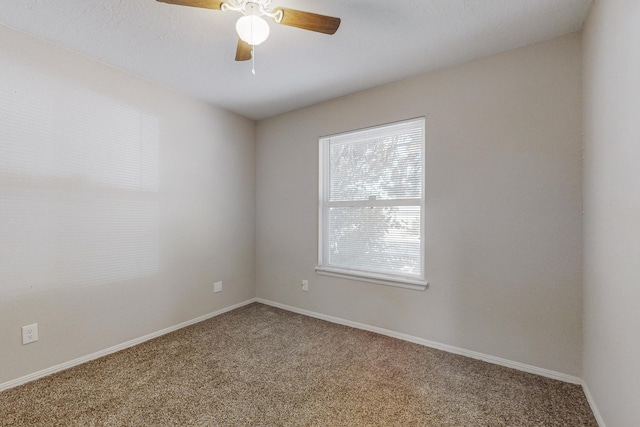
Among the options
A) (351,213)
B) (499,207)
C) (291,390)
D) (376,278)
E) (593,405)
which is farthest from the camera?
(351,213)

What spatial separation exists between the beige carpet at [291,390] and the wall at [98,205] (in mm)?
359

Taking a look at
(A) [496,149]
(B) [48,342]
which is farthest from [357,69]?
(B) [48,342]

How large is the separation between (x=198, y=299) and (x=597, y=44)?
3663mm

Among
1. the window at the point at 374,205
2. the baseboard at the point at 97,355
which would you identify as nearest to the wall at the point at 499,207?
the window at the point at 374,205

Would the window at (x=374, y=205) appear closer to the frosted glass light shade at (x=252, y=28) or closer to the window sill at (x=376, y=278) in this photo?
the window sill at (x=376, y=278)

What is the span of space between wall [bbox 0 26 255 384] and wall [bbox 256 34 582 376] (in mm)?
1700

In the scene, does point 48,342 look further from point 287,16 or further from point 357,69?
point 357,69

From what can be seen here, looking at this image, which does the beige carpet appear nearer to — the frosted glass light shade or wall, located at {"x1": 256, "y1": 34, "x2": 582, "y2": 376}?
wall, located at {"x1": 256, "y1": 34, "x2": 582, "y2": 376}

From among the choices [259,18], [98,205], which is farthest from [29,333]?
[259,18]

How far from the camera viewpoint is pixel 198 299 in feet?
9.91

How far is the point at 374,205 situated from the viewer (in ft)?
9.10

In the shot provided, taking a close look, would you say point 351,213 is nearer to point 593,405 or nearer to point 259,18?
point 259,18

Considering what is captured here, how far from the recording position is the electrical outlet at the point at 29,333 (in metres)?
1.91

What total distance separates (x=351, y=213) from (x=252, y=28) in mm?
1905
